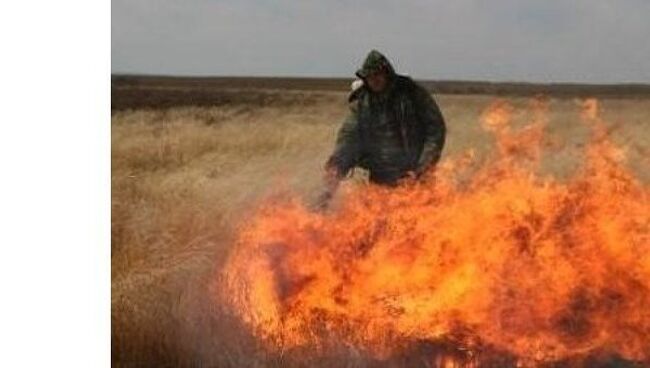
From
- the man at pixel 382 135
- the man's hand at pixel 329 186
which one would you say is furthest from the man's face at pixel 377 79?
the man's hand at pixel 329 186

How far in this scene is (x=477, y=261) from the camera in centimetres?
499

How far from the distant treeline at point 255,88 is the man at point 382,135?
0.28ft

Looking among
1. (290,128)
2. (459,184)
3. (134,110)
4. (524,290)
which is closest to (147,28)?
(134,110)

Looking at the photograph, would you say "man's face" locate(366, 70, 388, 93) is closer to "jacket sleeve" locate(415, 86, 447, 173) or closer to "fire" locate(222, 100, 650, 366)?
"jacket sleeve" locate(415, 86, 447, 173)

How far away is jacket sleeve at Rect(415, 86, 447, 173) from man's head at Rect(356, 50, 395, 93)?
148mm

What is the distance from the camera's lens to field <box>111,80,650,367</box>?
494cm

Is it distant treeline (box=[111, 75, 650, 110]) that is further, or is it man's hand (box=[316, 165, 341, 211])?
man's hand (box=[316, 165, 341, 211])

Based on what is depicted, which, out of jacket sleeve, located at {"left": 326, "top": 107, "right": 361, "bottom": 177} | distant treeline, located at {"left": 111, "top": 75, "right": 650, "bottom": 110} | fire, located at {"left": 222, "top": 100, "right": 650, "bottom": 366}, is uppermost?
distant treeline, located at {"left": 111, "top": 75, "right": 650, "bottom": 110}

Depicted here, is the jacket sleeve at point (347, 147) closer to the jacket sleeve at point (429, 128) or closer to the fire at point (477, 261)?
the fire at point (477, 261)

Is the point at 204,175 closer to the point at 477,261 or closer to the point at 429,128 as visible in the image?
the point at 429,128

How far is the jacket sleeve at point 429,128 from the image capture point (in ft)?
16.3

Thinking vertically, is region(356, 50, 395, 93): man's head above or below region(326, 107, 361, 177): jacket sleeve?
above

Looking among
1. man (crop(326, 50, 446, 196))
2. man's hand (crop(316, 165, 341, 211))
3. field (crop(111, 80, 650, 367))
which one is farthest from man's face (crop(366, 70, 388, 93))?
man's hand (crop(316, 165, 341, 211))

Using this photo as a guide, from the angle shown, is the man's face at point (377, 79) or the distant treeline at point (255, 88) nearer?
the distant treeline at point (255, 88)
